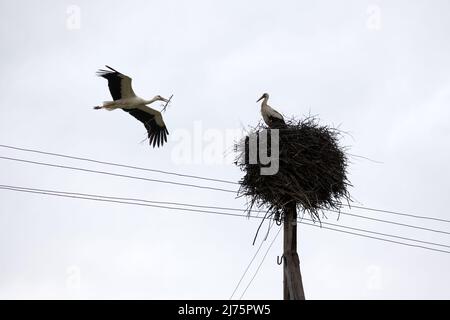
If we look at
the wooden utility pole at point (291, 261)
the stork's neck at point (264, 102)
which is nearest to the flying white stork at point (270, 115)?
the stork's neck at point (264, 102)

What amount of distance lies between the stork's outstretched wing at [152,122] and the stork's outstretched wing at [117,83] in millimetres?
493

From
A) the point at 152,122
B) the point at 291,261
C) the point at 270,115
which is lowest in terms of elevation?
the point at 291,261

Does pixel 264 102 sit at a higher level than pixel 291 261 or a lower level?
higher

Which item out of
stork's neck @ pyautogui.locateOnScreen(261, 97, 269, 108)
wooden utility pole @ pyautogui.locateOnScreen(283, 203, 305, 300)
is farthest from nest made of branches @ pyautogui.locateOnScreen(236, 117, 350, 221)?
stork's neck @ pyautogui.locateOnScreen(261, 97, 269, 108)

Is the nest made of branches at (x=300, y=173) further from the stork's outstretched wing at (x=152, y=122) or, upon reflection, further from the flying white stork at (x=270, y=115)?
the stork's outstretched wing at (x=152, y=122)

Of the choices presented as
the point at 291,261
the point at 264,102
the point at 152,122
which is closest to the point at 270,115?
the point at 264,102

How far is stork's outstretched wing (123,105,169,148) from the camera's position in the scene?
10758 mm

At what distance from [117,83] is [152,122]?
0.88 metres

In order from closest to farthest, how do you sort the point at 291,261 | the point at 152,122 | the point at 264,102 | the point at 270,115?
the point at 291,261 → the point at 270,115 → the point at 264,102 → the point at 152,122

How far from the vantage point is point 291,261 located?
7.45 m

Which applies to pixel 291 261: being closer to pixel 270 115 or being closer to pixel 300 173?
pixel 300 173

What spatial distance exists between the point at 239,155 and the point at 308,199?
112 centimetres
